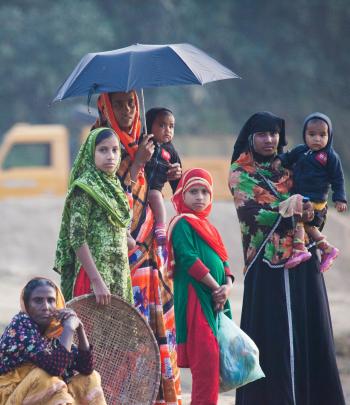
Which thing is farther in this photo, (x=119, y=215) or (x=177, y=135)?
(x=177, y=135)

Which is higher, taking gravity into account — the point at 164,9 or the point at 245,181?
the point at 164,9

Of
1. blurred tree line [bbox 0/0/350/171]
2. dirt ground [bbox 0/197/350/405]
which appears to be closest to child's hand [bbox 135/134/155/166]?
dirt ground [bbox 0/197/350/405]

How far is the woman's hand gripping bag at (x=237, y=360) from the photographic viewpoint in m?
5.53

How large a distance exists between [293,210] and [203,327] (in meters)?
0.76

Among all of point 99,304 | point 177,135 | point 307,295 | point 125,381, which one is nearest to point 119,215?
point 99,304

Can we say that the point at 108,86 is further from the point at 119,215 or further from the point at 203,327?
the point at 203,327

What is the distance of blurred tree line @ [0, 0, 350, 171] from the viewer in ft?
88.0

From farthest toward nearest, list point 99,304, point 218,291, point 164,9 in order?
point 164,9
point 218,291
point 99,304

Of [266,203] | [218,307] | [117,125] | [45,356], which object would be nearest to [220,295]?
[218,307]

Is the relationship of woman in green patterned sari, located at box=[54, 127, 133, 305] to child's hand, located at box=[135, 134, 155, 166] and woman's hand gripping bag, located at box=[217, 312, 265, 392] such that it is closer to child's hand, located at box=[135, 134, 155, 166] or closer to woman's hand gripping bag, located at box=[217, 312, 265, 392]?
child's hand, located at box=[135, 134, 155, 166]

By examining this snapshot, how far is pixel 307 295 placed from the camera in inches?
233

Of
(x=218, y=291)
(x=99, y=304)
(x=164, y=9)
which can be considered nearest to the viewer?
(x=99, y=304)

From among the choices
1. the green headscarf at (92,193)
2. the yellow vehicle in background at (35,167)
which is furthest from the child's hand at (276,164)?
the yellow vehicle in background at (35,167)

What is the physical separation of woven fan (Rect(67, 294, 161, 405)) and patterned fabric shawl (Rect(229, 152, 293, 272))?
3.03 feet
